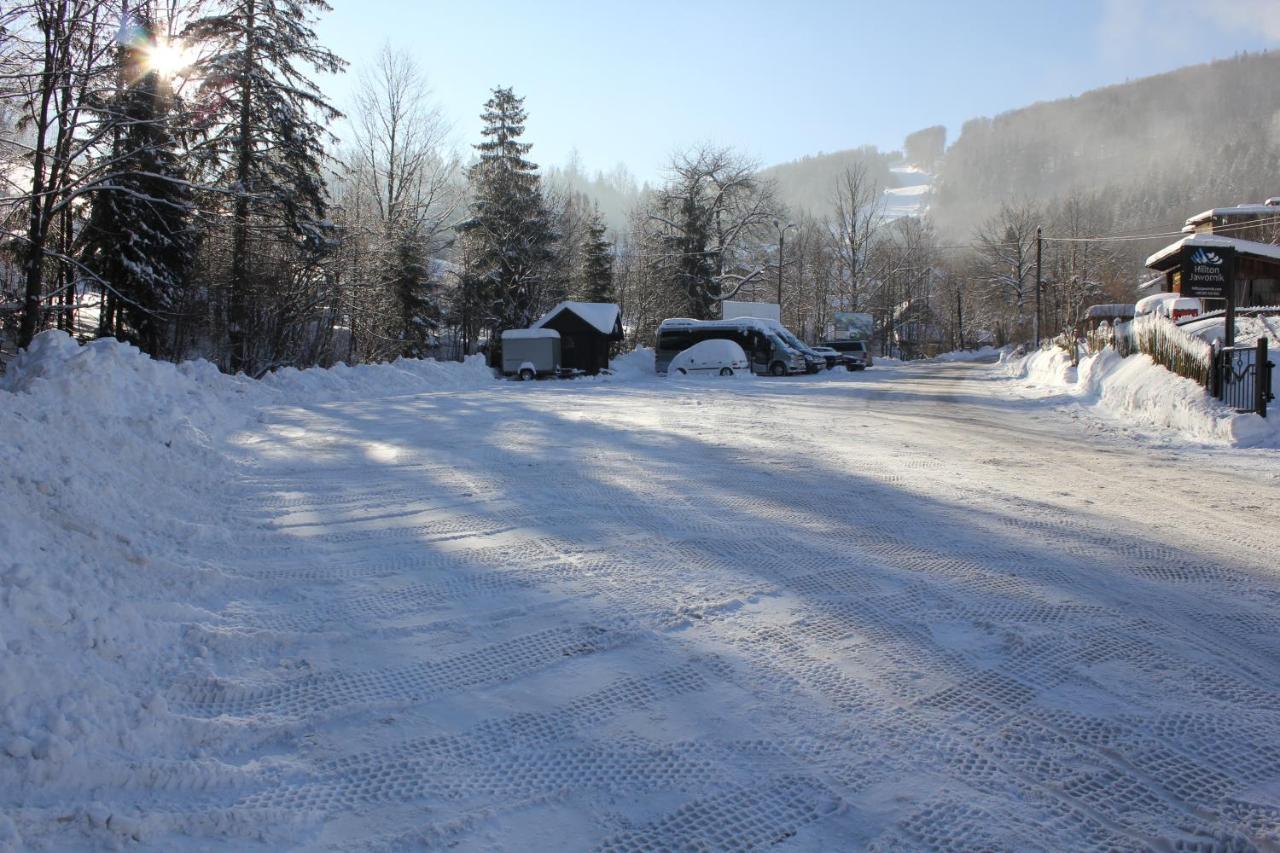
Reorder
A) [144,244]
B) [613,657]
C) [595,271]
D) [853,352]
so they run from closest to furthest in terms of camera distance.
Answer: [613,657]
[144,244]
[853,352]
[595,271]

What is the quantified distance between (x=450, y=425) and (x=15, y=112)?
25.5ft

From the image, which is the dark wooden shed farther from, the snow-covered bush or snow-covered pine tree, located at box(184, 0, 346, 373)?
A: the snow-covered bush

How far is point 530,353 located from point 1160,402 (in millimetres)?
24585

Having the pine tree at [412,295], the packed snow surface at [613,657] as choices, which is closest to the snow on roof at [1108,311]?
the pine tree at [412,295]

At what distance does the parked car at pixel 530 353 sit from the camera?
3334 centimetres

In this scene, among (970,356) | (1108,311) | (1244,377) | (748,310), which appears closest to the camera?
(1244,377)

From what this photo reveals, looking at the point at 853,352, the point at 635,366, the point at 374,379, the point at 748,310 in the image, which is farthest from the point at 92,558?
the point at 748,310

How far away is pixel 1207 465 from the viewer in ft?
31.0

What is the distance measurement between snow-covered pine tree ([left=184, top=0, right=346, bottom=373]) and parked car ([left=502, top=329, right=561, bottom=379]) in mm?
10312

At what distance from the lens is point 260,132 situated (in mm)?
23781

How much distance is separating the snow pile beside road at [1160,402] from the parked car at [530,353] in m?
20.3

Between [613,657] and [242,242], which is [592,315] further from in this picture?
[613,657]

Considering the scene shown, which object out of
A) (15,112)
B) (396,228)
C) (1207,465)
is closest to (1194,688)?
(1207,465)

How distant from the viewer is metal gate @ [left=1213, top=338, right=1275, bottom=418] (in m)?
11.2
